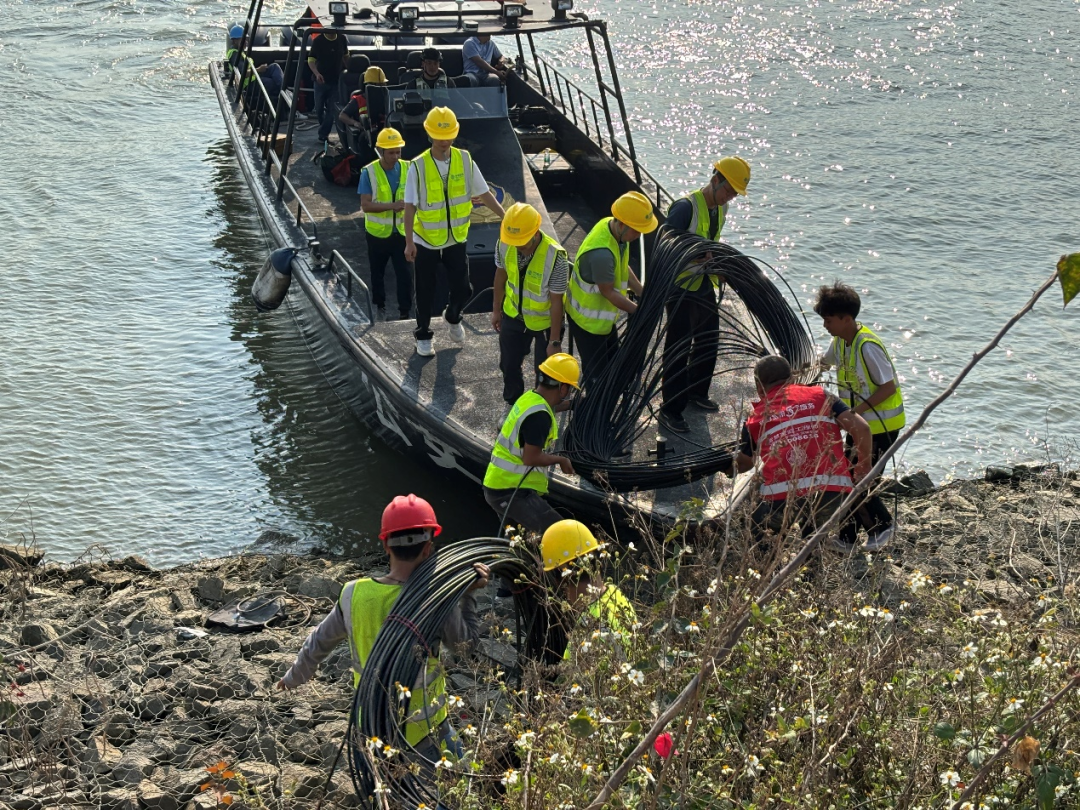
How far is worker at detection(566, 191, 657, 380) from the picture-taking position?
6.87 meters

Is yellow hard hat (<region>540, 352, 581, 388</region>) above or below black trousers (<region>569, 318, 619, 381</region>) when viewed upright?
above

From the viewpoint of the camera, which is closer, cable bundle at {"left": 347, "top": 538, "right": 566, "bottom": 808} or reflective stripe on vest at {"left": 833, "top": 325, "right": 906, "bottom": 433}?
cable bundle at {"left": 347, "top": 538, "right": 566, "bottom": 808}

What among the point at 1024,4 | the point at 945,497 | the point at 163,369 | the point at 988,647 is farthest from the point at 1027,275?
the point at 1024,4

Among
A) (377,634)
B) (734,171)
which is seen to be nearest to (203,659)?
(377,634)

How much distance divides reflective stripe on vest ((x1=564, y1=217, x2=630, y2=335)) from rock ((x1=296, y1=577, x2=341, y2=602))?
7.44ft

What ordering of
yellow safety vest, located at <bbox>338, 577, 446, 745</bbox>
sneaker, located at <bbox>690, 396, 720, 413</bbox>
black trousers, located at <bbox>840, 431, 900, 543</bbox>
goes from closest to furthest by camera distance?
yellow safety vest, located at <bbox>338, 577, 446, 745</bbox> → black trousers, located at <bbox>840, 431, 900, 543</bbox> → sneaker, located at <bbox>690, 396, 720, 413</bbox>

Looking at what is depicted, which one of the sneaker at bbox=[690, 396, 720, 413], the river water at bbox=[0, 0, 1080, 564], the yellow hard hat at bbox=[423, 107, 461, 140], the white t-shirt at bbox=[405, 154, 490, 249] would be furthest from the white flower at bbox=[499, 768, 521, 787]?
the yellow hard hat at bbox=[423, 107, 461, 140]

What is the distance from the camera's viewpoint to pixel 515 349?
7.54 metres

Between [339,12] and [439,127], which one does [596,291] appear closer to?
[439,127]

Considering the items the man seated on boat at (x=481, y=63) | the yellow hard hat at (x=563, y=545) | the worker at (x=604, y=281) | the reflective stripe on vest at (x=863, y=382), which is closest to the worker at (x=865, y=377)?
the reflective stripe on vest at (x=863, y=382)

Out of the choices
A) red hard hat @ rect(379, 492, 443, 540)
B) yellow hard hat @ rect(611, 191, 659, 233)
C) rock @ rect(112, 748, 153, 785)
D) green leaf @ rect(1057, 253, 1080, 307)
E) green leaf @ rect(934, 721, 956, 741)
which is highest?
green leaf @ rect(1057, 253, 1080, 307)

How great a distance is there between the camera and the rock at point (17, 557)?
7614 mm

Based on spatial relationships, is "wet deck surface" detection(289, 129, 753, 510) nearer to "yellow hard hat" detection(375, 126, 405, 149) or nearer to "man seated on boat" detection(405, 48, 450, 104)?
"yellow hard hat" detection(375, 126, 405, 149)

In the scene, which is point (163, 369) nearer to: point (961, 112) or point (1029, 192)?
point (1029, 192)
